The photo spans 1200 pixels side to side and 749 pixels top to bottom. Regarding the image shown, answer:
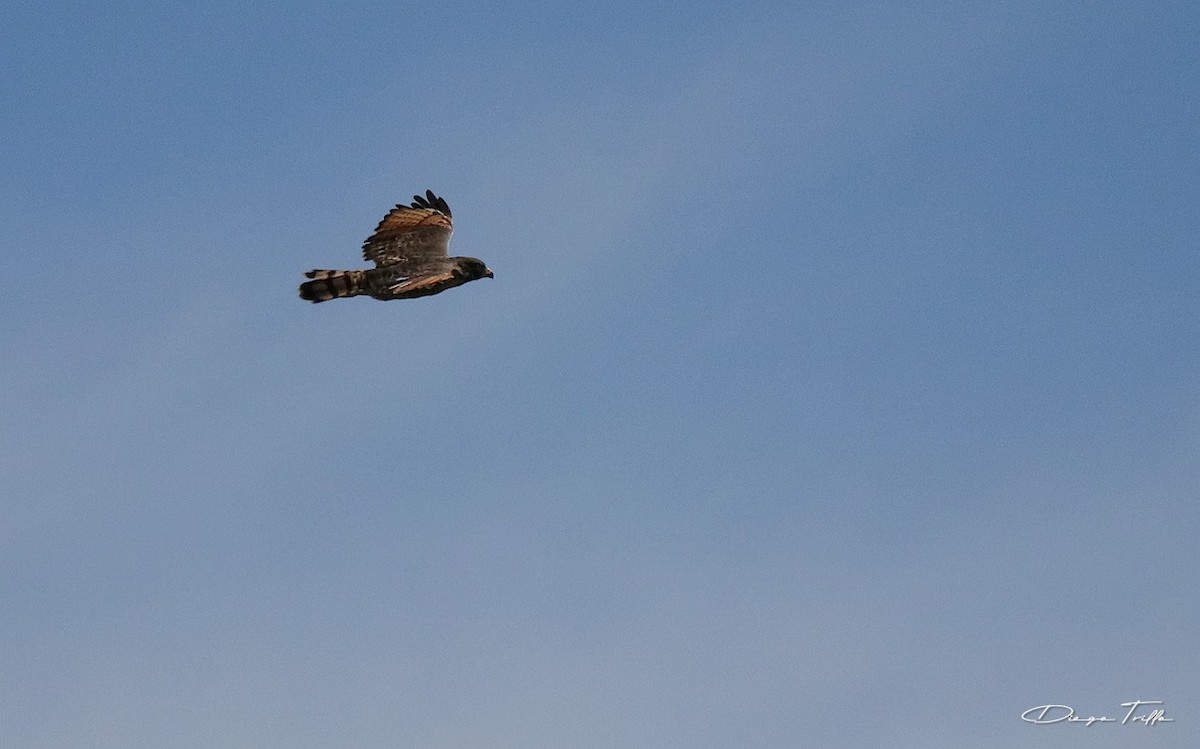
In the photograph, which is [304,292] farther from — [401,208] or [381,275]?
[401,208]

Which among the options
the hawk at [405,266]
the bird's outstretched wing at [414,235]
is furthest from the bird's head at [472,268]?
the bird's outstretched wing at [414,235]

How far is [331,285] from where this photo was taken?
34500 mm

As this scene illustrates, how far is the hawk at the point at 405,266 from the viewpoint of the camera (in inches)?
1355

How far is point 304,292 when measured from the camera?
34375mm

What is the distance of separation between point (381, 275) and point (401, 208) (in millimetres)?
3237

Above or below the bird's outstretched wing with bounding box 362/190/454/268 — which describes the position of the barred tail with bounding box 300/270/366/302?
below

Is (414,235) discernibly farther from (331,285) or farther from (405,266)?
(331,285)

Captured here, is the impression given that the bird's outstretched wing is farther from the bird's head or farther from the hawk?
the bird's head

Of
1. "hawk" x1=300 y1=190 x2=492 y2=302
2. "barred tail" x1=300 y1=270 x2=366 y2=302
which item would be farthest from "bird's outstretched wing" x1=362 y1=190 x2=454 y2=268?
"barred tail" x1=300 y1=270 x2=366 y2=302

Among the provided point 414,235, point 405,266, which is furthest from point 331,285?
point 414,235

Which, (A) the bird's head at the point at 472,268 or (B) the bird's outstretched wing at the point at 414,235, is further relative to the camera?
(B) the bird's outstretched wing at the point at 414,235

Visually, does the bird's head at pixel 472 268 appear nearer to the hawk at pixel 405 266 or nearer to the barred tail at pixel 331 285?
the hawk at pixel 405 266

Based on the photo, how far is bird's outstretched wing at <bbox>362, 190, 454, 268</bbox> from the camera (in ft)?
117

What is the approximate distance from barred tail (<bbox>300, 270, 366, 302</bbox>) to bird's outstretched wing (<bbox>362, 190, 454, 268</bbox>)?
3.88 ft
